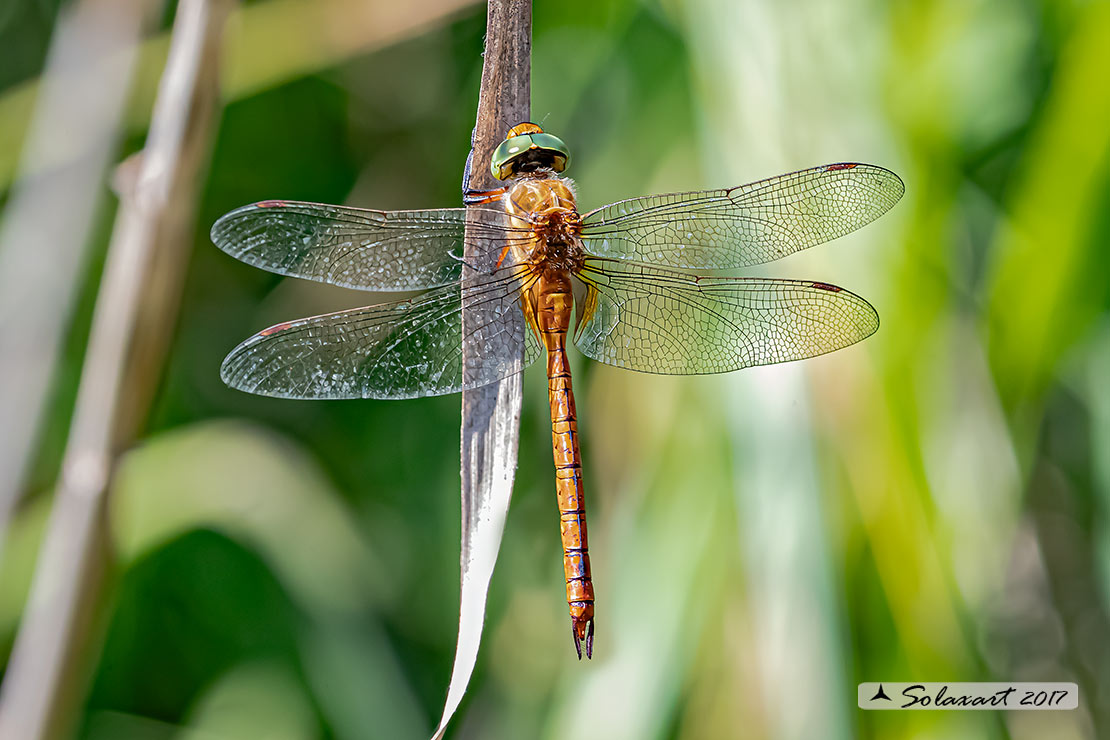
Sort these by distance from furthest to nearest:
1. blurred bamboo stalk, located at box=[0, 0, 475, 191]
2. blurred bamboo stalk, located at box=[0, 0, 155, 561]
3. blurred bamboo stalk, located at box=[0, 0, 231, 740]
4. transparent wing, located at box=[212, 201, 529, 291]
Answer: blurred bamboo stalk, located at box=[0, 0, 475, 191]
blurred bamboo stalk, located at box=[0, 0, 155, 561]
transparent wing, located at box=[212, 201, 529, 291]
blurred bamboo stalk, located at box=[0, 0, 231, 740]

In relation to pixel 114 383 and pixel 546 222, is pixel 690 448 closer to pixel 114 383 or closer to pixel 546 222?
pixel 546 222

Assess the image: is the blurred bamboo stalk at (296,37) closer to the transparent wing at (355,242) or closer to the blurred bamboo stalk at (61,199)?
the blurred bamboo stalk at (61,199)

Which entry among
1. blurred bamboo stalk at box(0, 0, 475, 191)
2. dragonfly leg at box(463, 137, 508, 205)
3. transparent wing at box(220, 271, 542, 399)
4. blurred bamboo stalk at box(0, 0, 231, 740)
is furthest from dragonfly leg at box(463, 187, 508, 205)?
blurred bamboo stalk at box(0, 0, 475, 191)

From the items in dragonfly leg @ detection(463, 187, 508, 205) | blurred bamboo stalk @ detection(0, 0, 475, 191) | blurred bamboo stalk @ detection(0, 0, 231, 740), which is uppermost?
blurred bamboo stalk @ detection(0, 0, 475, 191)

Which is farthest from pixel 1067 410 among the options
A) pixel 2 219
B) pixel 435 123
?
pixel 2 219

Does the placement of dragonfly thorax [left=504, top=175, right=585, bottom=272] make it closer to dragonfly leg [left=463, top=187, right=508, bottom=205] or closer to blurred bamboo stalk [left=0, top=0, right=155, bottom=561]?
dragonfly leg [left=463, top=187, right=508, bottom=205]

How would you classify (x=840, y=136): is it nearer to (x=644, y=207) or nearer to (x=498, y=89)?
(x=644, y=207)

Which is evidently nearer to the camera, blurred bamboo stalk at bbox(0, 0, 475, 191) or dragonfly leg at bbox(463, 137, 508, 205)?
dragonfly leg at bbox(463, 137, 508, 205)

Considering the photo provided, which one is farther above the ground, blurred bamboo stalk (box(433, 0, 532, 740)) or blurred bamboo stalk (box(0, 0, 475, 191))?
blurred bamboo stalk (box(0, 0, 475, 191))

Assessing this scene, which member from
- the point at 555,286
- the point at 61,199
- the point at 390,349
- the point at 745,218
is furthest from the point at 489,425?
the point at 61,199
